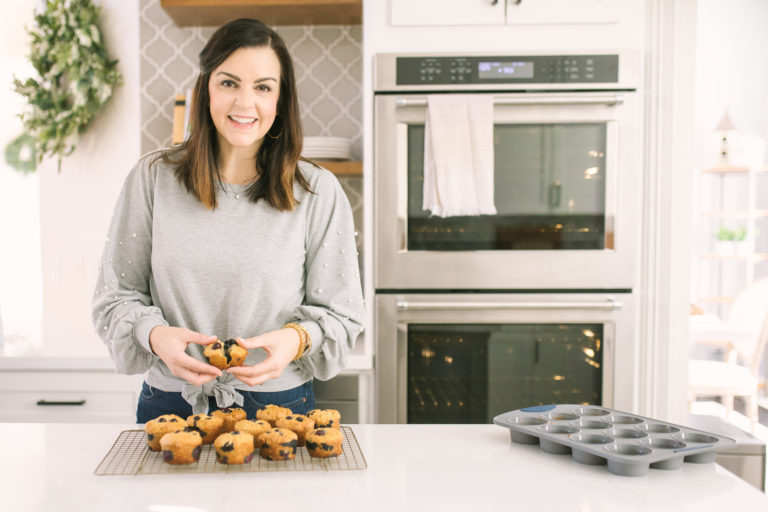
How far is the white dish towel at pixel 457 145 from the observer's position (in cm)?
203

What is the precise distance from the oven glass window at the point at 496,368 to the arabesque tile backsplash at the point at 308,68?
82 centimetres

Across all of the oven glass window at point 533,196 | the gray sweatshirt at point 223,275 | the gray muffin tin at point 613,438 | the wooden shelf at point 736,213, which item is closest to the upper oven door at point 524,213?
the oven glass window at point 533,196

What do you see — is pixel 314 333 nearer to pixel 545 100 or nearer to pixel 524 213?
pixel 524 213

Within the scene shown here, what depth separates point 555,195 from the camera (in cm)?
208

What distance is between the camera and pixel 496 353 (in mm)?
2098

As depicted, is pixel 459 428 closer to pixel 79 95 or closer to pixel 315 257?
pixel 315 257

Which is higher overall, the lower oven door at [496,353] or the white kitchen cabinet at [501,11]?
the white kitchen cabinet at [501,11]

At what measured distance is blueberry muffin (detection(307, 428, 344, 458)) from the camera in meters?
1.03

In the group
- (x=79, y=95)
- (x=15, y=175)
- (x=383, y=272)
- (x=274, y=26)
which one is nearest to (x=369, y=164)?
(x=383, y=272)

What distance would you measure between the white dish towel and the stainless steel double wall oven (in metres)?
0.05

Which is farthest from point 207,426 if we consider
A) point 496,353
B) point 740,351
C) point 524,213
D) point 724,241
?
point 724,241

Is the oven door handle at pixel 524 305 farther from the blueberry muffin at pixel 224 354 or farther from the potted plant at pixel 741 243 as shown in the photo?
the potted plant at pixel 741 243

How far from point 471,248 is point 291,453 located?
121 cm

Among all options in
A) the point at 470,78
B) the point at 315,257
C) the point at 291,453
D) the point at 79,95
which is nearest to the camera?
the point at 291,453
